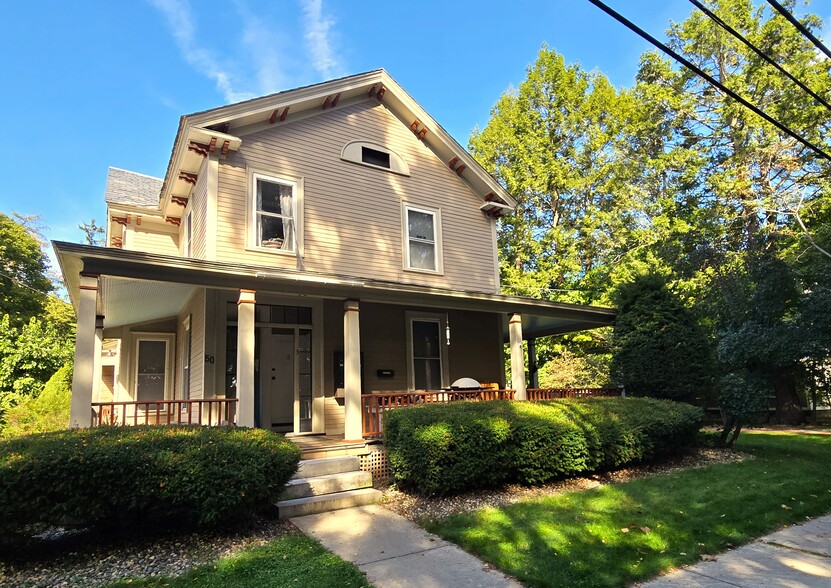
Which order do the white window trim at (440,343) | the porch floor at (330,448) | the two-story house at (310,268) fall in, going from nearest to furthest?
the porch floor at (330,448) < the two-story house at (310,268) < the white window trim at (440,343)

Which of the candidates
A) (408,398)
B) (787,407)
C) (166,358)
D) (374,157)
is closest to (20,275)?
(166,358)

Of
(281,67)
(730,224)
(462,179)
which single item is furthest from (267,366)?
(730,224)

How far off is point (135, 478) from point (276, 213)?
20.7 ft

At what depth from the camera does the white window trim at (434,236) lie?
11.9 meters

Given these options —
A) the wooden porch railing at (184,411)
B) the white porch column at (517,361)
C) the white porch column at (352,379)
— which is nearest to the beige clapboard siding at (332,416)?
the white porch column at (352,379)

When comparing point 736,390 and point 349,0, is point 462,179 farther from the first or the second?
point 736,390

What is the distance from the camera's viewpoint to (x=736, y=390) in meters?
10.3

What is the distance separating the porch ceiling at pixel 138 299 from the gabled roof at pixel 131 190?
2558 mm

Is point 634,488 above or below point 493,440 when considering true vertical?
below

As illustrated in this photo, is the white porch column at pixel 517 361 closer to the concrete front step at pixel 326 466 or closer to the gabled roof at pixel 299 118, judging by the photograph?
the gabled roof at pixel 299 118

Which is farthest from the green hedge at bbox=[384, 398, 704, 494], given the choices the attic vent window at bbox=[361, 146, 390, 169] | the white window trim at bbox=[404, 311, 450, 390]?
the attic vent window at bbox=[361, 146, 390, 169]

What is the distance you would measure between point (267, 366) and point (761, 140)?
20467mm

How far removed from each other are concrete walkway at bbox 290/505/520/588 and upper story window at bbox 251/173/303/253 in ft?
17.6

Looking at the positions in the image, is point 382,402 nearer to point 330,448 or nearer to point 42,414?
point 330,448
